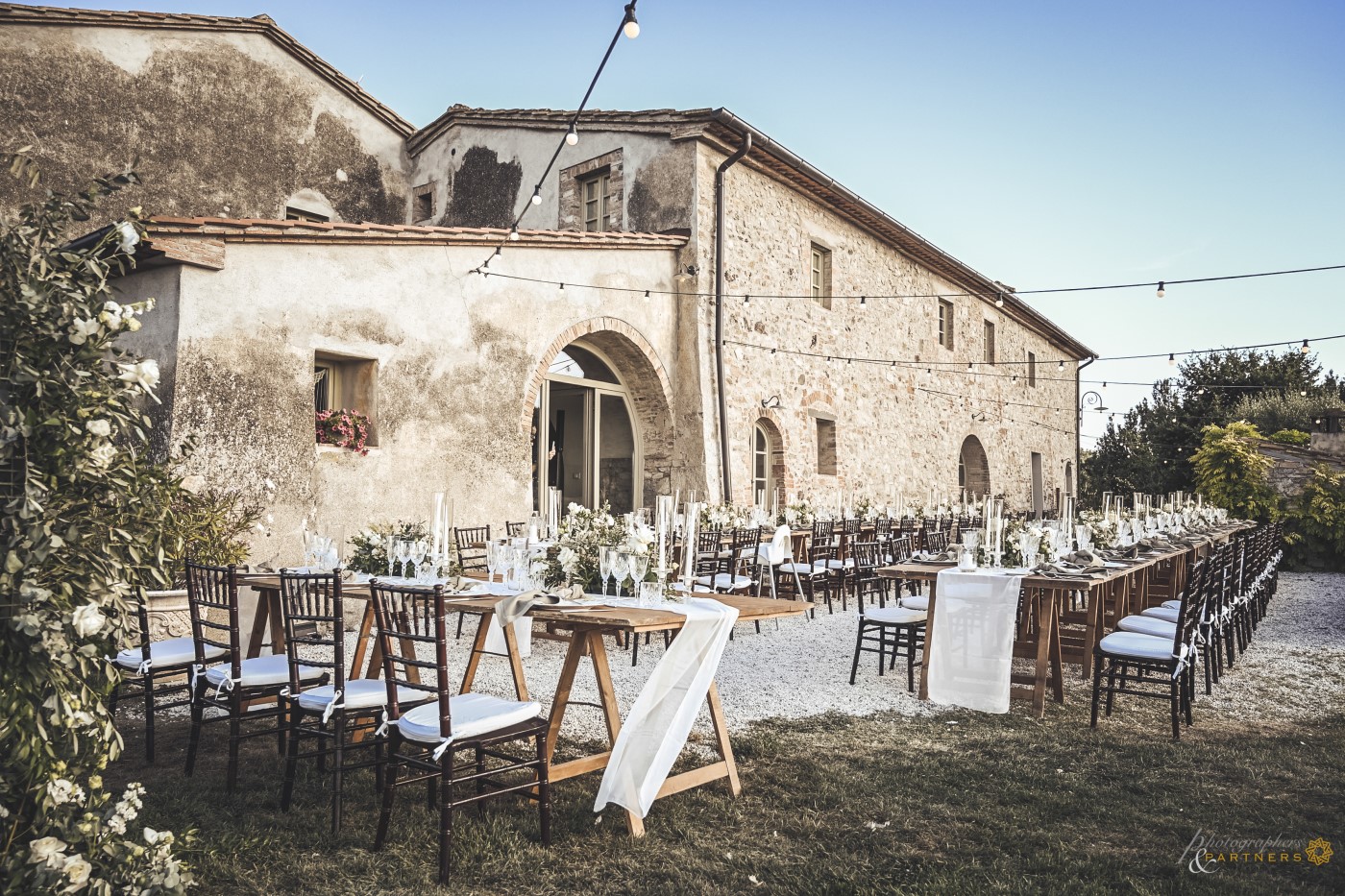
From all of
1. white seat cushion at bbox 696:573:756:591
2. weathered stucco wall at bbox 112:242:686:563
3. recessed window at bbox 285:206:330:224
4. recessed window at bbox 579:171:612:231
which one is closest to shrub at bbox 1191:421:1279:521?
weathered stucco wall at bbox 112:242:686:563

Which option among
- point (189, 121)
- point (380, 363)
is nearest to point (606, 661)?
point (380, 363)

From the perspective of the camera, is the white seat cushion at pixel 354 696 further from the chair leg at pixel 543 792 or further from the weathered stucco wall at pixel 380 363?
the weathered stucco wall at pixel 380 363

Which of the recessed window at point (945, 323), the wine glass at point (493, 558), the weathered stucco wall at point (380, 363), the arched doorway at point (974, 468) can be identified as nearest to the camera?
the wine glass at point (493, 558)

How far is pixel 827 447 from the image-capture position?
544 inches

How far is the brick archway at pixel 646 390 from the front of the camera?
10.7m

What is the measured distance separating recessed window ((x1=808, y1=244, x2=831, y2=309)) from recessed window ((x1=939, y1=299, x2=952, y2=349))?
15.4ft

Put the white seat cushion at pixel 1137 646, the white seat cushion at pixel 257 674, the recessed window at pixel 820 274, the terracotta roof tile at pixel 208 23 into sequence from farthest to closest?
the recessed window at pixel 820 274 → the terracotta roof tile at pixel 208 23 → the white seat cushion at pixel 1137 646 → the white seat cushion at pixel 257 674

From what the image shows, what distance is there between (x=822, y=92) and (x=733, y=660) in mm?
5857

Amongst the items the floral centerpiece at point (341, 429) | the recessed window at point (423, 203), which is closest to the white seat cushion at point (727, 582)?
the floral centerpiece at point (341, 429)

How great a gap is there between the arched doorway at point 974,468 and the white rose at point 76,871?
1877 cm

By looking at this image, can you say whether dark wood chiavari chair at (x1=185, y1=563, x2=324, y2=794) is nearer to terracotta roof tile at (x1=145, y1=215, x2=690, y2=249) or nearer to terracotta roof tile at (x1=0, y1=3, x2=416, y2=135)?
terracotta roof tile at (x1=145, y1=215, x2=690, y2=249)

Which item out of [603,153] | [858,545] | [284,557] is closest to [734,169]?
[603,153]

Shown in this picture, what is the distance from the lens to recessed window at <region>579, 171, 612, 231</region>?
39.3 feet

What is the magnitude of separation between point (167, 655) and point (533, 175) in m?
9.49
